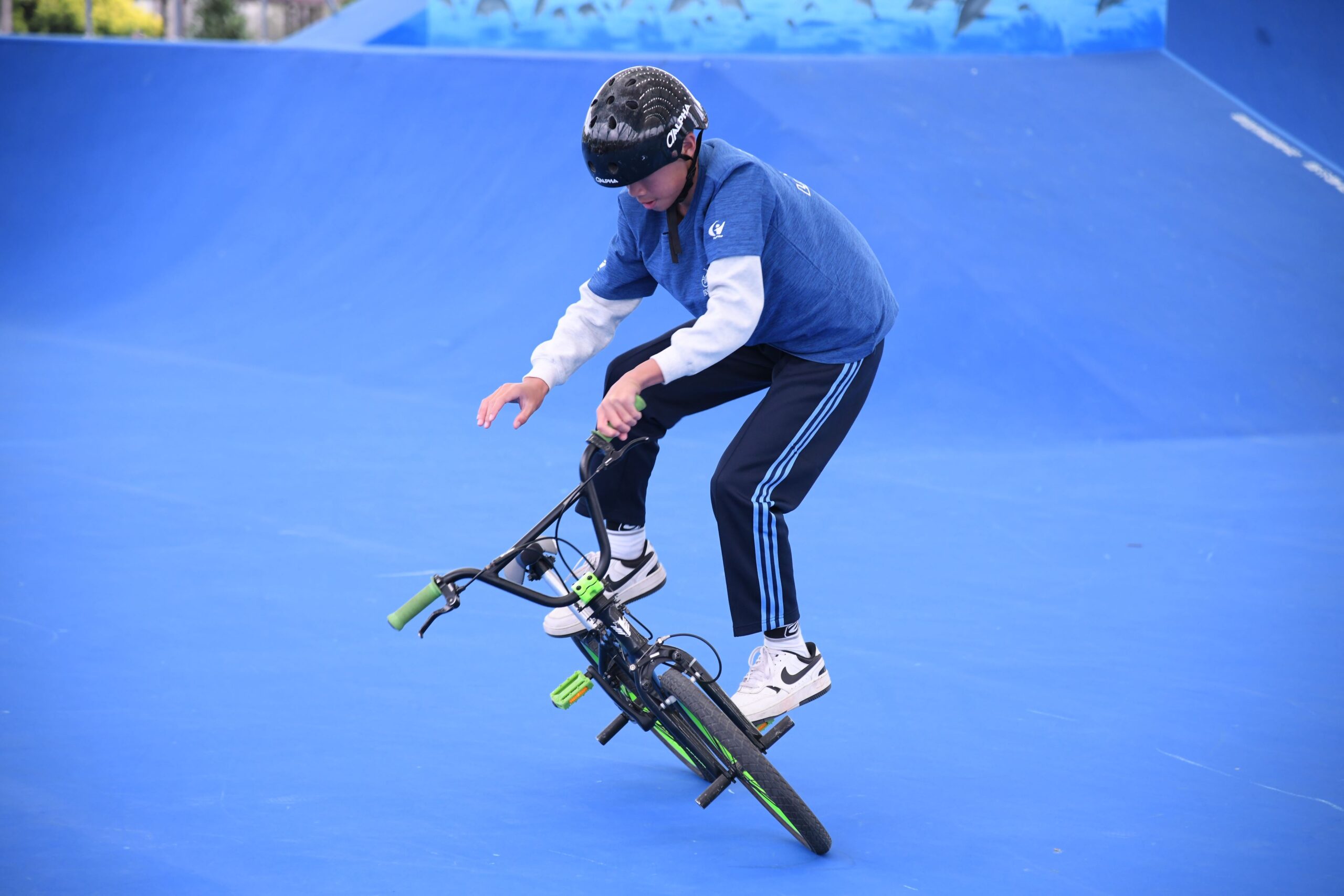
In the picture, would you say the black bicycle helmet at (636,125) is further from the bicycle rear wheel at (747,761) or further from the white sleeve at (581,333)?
the bicycle rear wheel at (747,761)

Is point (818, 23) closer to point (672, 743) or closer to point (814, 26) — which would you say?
point (814, 26)

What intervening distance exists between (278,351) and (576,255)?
2537 millimetres

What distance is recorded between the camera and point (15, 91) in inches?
559

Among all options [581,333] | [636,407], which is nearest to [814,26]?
[581,333]

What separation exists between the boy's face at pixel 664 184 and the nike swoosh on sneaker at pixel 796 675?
4.07ft

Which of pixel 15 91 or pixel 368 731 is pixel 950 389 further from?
pixel 15 91

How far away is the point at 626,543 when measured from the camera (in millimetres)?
3584

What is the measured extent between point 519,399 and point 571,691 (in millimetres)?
787

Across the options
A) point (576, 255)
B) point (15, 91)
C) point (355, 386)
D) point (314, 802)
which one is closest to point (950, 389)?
point (576, 255)

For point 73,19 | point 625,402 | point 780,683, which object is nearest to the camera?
point 625,402

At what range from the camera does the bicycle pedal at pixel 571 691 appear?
3328 millimetres

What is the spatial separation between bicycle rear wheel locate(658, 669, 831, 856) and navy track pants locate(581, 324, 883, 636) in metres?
0.29

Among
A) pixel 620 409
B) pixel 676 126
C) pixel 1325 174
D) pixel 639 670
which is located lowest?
pixel 1325 174

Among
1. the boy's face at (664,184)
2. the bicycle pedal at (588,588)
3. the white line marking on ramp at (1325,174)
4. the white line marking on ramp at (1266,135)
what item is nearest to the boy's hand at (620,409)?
the bicycle pedal at (588,588)
